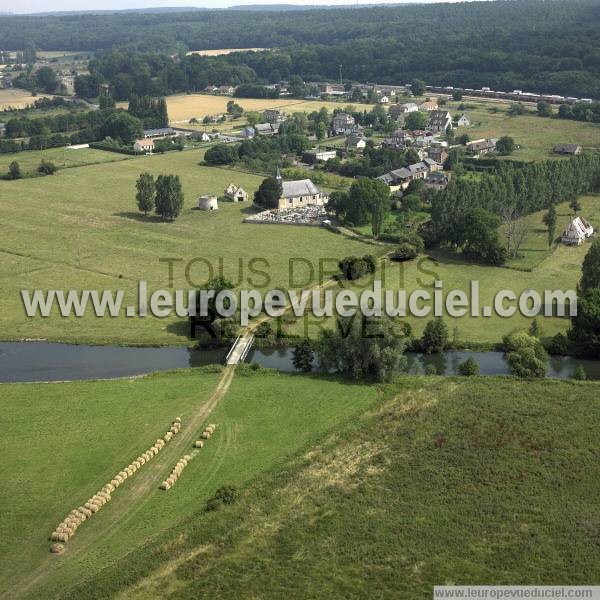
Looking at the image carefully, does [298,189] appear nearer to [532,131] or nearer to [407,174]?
[407,174]

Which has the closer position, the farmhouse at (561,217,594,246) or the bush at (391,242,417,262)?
the bush at (391,242,417,262)

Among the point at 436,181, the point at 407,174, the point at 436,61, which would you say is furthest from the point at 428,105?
the point at 436,181

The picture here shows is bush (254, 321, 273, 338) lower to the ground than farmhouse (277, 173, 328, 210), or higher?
lower

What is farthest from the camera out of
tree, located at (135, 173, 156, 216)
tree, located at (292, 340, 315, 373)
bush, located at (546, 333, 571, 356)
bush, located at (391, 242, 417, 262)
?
tree, located at (135, 173, 156, 216)

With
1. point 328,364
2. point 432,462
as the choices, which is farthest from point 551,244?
point 432,462

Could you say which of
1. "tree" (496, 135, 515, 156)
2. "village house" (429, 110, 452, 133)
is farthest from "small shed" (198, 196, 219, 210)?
"village house" (429, 110, 452, 133)

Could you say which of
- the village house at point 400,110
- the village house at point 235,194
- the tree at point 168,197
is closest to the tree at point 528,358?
the tree at point 168,197

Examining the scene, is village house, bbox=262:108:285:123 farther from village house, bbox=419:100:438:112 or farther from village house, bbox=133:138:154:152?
village house, bbox=133:138:154:152

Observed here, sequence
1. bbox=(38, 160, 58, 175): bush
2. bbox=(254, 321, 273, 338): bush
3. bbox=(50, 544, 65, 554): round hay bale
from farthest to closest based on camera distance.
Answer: bbox=(38, 160, 58, 175): bush, bbox=(254, 321, 273, 338): bush, bbox=(50, 544, 65, 554): round hay bale

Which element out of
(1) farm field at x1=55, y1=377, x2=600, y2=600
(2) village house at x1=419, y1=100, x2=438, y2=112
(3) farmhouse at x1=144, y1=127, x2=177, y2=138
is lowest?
(1) farm field at x1=55, y1=377, x2=600, y2=600
